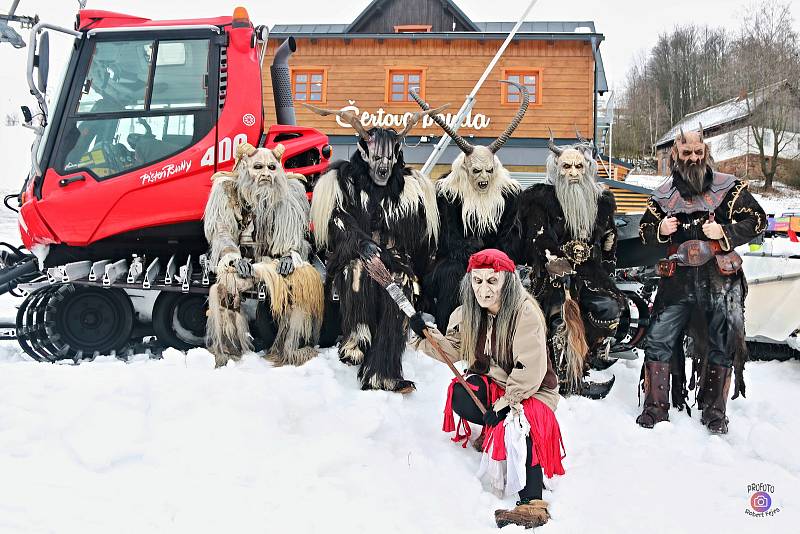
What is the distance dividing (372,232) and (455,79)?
11.9m

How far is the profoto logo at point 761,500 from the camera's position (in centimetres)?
304

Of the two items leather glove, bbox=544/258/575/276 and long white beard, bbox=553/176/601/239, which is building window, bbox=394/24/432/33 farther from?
leather glove, bbox=544/258/575/276

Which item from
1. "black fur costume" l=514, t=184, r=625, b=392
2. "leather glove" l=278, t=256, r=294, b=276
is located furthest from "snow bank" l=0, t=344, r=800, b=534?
"leather glove" l=278, t=256, r=294, b=276

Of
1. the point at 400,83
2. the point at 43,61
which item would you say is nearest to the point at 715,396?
the point at 43,61

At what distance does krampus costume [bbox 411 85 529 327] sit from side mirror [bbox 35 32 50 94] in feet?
8.41

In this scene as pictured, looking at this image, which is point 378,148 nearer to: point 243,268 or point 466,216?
point 466,216

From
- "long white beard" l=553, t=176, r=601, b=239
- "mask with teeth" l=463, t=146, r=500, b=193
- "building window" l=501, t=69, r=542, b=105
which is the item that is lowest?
"long white beard" l=553, t=176, r=601, b=239

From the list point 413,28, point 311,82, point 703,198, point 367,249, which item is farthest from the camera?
point 413,28

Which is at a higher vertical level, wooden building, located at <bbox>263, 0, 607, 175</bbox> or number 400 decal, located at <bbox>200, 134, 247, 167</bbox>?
wooden building, located at <bbox>263, 0, 607, 175</bbox>

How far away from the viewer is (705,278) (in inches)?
161

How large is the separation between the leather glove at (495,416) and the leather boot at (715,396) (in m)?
1.52

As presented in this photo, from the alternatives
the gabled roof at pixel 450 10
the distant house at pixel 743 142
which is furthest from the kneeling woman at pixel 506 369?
the distant house at pixel 743 142

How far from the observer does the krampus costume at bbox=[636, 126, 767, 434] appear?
4.00 metres

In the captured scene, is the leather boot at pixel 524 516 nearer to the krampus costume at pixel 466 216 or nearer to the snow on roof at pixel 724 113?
the krampus costume at pixel 466 216
